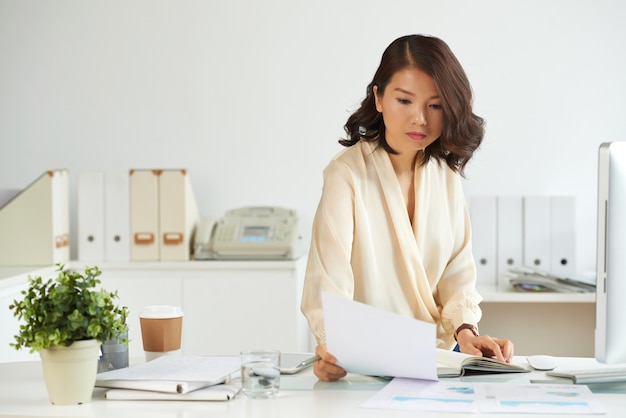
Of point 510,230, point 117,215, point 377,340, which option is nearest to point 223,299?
point 117,215

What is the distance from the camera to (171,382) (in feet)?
5.45

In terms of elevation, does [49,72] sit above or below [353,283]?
above

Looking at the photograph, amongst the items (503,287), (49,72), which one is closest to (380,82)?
(503,287)

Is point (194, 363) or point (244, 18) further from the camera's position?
point (244, 18)

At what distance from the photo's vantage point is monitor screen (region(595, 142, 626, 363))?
5.02 feet

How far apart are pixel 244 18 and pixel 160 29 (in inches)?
16.2

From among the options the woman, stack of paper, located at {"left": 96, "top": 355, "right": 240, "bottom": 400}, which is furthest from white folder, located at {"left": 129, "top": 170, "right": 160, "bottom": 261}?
stack of paper, located at {"left": 96, "top": 355, "right": 240, "bottom": 400}

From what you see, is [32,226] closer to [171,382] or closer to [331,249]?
[331,249]

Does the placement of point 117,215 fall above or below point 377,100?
below

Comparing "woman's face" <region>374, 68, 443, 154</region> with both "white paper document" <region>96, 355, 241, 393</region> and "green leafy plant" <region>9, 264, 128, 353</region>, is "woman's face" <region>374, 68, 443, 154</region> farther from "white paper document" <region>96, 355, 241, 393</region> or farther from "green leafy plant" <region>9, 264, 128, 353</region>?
"green leafy plant" <region>9, 264, 128, 353</region>

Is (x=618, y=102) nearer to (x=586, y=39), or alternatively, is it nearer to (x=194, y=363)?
(x=586, y=39)

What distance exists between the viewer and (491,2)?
4086 mm

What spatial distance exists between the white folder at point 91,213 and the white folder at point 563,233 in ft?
6.60

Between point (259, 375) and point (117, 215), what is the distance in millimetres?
2372
